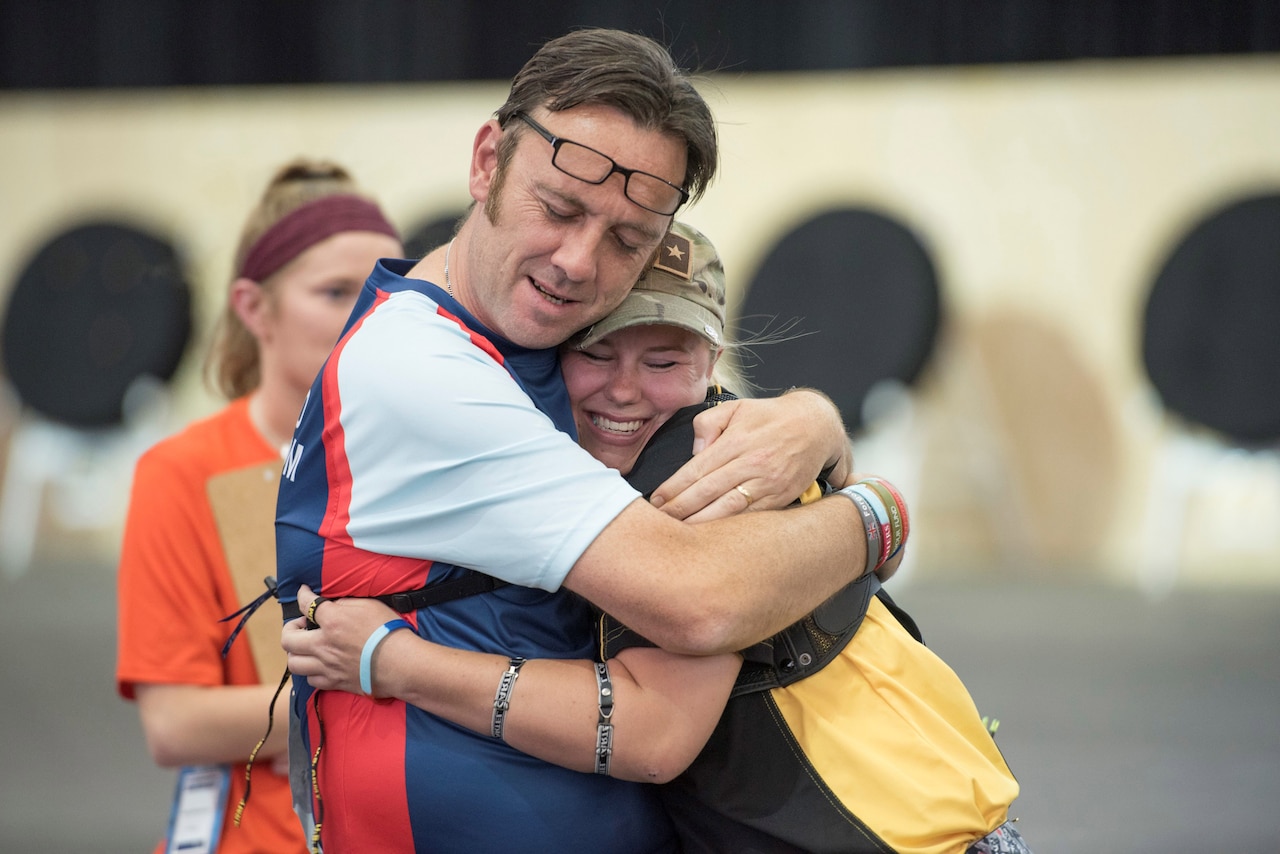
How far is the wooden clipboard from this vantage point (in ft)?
5.71

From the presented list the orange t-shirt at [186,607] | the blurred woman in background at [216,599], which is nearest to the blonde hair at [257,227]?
the blurred woman in background at [216,599]

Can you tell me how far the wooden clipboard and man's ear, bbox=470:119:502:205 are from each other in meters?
0.54

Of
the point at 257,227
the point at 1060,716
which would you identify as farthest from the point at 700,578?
the point at 1060,716

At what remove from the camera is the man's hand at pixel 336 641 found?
4.28 ft

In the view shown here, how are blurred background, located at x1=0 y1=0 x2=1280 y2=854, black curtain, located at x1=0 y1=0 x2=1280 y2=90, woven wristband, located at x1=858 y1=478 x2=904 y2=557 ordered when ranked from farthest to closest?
black curtain, located at x1=0 y1=0 x2=1280 y2=90
blurred background, located at x1=0 y1=0 x2=1280 y2=854
woven wristband, located at x1=858 y1=478 x2=904 y2=557

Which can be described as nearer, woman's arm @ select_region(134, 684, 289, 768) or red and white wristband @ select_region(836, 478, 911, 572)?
red and white wristband @ select_region(836, 478, 911, 572)

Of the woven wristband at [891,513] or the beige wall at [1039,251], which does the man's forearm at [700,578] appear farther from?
the beige wall at [1039,251]

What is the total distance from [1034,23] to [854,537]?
16.2 ft

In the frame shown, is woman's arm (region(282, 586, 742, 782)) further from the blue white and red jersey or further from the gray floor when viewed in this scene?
the gray floor

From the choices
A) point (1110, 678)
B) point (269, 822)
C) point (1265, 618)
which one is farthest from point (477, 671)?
point (1265, 618)

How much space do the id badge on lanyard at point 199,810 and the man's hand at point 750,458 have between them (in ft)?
2.75

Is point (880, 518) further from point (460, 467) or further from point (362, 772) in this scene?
point (362, 772)

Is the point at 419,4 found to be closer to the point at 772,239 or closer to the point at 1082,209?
the point at 772,239

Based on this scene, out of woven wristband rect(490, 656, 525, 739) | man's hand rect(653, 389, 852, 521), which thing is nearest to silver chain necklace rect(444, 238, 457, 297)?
man's hand rect(653, 389, 852, 521)
